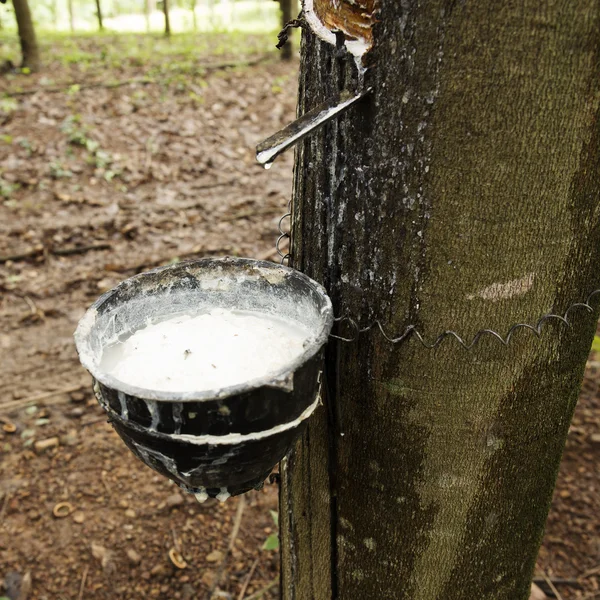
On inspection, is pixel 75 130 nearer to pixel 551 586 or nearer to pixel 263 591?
pixel 263 591

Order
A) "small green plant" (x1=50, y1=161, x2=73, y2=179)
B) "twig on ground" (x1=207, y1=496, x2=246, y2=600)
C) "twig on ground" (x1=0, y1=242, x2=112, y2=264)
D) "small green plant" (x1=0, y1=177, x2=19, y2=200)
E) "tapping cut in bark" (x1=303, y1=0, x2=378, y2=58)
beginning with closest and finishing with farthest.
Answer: "tapping cut in bark" (x1=303, y1=0, x2=378, y2=58) < "twig on ground" (x1=207, y1=496, x2=246, y2=600) < "twig on ground" (x1=0, y1=242, x2=112, y2=264) < "small green plant" (x1=0, y1=177, x2=19, y2=200) < "small green plant" (x1=50, y1=161, x2=73, y2=179)

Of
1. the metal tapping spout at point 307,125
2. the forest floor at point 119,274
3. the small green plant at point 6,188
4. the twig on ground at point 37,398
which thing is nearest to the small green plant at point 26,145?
the forest floor at point 119,274

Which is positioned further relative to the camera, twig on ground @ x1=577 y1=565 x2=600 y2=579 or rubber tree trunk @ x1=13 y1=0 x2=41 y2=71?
rubber tree trunk @ x1=13 y1=0 x2=41 y2=71

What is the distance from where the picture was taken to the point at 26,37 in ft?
29.6

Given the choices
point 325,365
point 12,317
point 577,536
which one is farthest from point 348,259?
point 12,317

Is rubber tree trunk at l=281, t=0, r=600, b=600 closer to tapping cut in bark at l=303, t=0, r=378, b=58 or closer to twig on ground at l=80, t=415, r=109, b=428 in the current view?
tapping cut in bark at l=303, t=0, r=378, b=58

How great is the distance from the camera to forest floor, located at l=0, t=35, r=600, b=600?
2889mm

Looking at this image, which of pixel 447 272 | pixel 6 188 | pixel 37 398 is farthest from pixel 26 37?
pixel 447 272

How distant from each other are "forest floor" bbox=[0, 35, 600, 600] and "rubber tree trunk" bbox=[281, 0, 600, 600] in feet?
4.76

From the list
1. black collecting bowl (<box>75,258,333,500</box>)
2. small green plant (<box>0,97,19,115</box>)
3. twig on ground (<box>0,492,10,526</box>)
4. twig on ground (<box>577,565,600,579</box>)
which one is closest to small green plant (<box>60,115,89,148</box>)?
small green plant (<box>0,97,19,115</box>)

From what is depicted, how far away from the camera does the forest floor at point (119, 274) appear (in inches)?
114

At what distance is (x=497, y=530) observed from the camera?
5.26ft

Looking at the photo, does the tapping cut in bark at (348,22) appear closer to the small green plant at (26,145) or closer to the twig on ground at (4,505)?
the twig on ground at (4,505)

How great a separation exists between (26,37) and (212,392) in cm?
990
